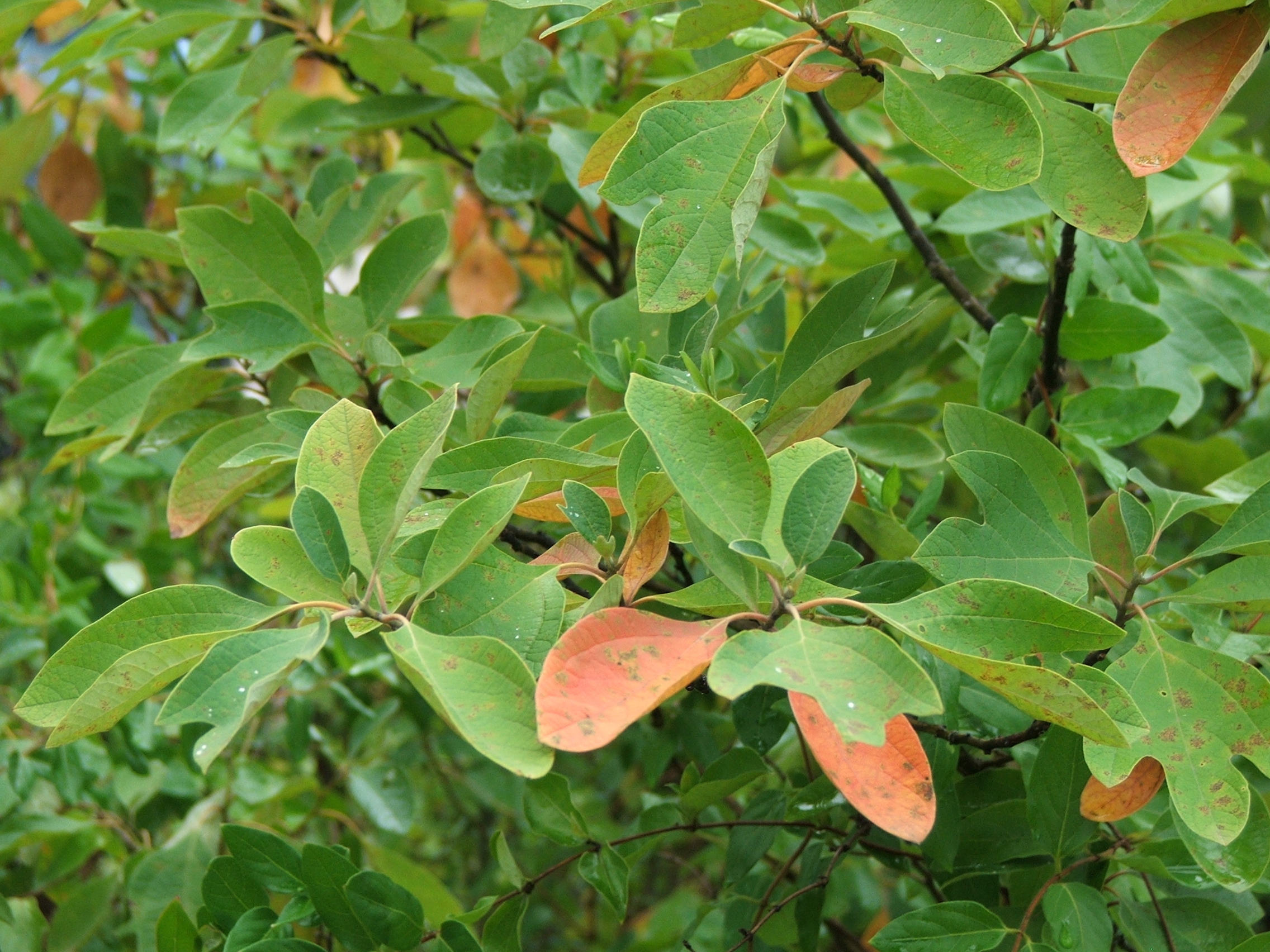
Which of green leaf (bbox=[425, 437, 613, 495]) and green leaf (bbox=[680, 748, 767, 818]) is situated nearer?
green leaf (bbox=[425, 437, 613, 495])

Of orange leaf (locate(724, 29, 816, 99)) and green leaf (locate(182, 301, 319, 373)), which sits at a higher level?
orange leaf (locate(724, 29, 816, 99))

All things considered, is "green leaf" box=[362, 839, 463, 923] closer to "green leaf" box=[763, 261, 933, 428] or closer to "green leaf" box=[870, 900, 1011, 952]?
"green leaf" box=[870, 900, 1011, 952]

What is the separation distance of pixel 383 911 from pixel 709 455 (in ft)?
1.43

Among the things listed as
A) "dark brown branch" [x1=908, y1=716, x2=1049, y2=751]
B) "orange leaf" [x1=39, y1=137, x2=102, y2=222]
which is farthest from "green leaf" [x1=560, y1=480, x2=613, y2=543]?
"orange leaf" [x1=39, y1=137, x2=102, y2=222]

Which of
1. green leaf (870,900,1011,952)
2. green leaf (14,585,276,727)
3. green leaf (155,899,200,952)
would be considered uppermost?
green leaf (14,585,276,727)

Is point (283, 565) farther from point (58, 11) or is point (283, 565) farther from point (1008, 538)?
point (58, 11)

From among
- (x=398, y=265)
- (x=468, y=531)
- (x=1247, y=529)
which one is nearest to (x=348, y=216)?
(x=398, y=265)

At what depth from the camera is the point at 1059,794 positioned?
72 cm

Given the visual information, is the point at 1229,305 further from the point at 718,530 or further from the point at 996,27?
the point at 718,530

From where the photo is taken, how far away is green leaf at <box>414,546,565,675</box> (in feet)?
1.79

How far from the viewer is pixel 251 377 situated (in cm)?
91

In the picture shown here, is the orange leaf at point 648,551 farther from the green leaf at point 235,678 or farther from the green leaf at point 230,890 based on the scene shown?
the green leaf at point 230,890

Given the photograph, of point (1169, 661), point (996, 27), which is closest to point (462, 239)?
point (996, 27)

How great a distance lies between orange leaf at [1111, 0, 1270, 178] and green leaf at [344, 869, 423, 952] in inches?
25.6
